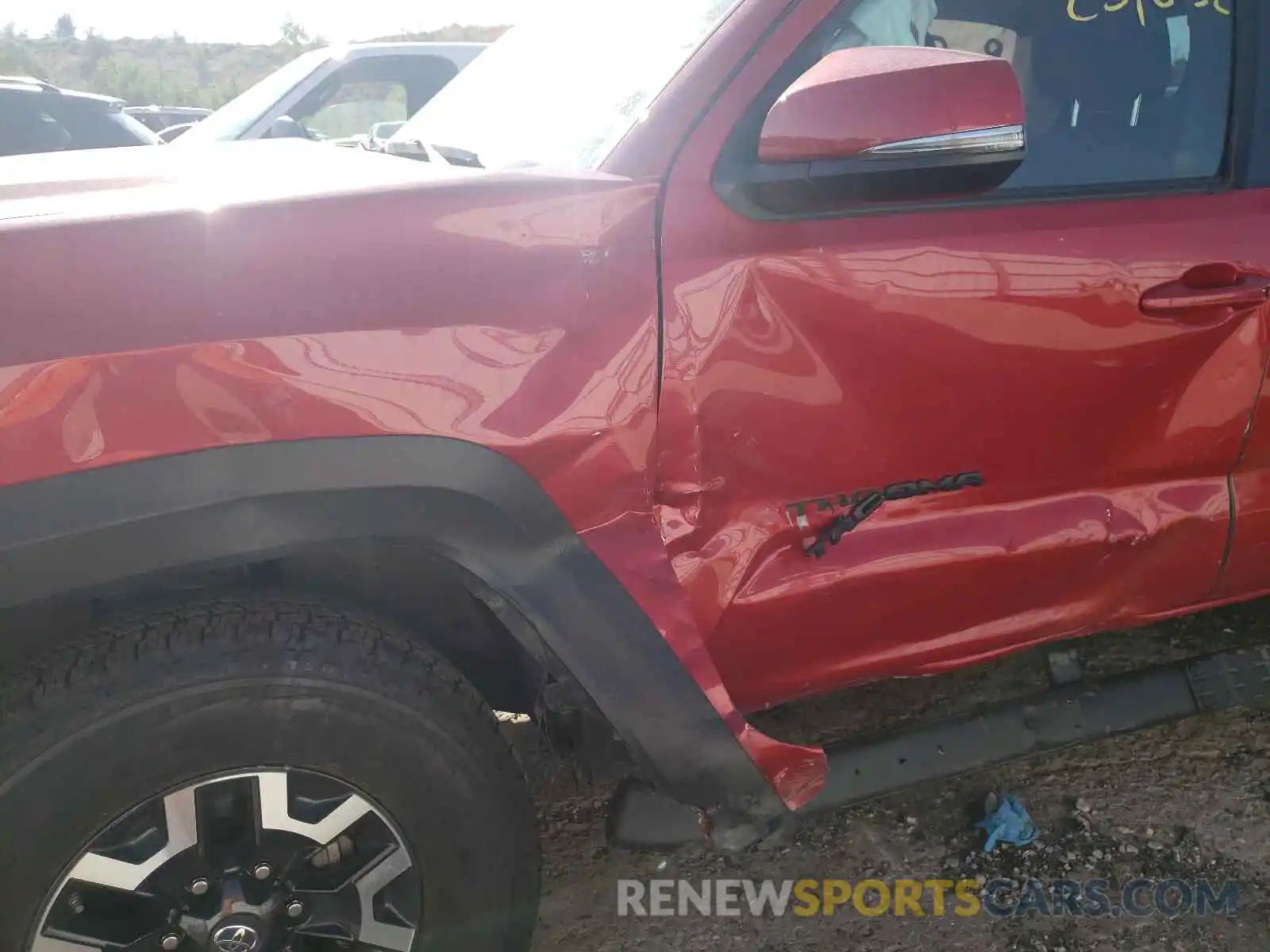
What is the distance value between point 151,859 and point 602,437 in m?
0.87

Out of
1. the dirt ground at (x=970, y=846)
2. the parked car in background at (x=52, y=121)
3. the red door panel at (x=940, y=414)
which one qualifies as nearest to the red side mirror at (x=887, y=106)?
the red door panel at (x=940, y=414)

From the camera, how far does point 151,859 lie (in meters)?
1.41

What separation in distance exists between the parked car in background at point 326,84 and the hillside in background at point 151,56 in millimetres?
23756

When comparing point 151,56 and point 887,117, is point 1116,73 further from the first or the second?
point 151,56

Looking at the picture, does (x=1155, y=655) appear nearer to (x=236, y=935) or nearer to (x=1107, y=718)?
(x=1107, y=718)

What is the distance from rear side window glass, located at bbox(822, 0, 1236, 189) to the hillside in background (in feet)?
93.0

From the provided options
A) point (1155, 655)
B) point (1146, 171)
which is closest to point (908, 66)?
point (1146, 171)

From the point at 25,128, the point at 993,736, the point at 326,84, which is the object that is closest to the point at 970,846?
the point at 993,736

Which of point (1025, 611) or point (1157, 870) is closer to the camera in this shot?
point (1025, 611)

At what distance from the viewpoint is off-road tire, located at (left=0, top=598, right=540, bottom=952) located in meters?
1.30

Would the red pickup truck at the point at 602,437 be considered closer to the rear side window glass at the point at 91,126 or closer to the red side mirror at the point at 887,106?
the red side mirror at the point at 887,106

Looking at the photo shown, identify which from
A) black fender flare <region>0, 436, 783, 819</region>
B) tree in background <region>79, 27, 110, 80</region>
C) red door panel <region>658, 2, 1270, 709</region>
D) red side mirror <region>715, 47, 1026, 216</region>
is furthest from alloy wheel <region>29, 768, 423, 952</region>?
tree in background <region>79, 27, 110, 80</region>

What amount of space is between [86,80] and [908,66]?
122 feet

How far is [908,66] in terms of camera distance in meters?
1.47
